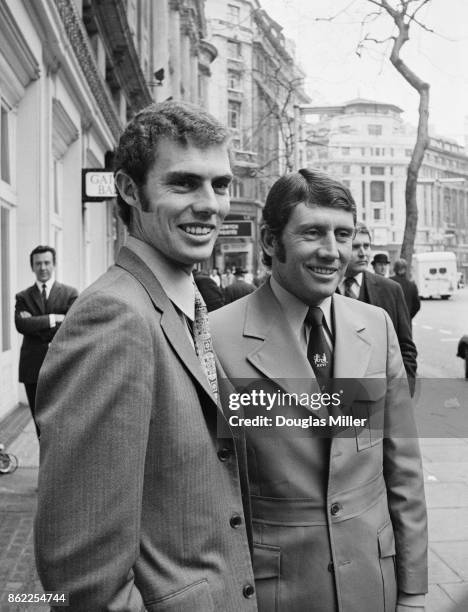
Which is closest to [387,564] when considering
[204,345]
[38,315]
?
[204,345]

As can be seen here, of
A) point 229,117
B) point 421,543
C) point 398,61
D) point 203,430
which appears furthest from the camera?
point 229,117

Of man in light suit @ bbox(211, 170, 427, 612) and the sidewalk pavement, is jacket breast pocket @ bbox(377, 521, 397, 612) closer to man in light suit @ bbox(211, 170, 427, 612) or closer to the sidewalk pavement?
man in light suit @ bbox(211, 170, 427, 612)

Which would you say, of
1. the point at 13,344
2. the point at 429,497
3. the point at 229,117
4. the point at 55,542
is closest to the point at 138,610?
the point at 55,542

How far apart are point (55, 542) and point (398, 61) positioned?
1233 centimetres

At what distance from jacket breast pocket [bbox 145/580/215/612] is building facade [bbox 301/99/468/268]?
41565 mm

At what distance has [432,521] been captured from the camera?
4.75 meters

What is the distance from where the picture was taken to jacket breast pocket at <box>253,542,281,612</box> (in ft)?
5.82

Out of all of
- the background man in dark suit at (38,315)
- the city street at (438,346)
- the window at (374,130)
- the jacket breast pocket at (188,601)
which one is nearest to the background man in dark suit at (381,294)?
the background man in dark suit at (38,315)

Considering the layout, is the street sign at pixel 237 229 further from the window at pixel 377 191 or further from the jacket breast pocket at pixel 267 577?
the window at pixel 377 191

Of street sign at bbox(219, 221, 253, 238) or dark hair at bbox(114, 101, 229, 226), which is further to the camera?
street sign at bbox(219, 221, 253, 238)

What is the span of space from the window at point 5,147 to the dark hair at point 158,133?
7298 mm

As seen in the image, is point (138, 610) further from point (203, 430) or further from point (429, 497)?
point (429, 497)

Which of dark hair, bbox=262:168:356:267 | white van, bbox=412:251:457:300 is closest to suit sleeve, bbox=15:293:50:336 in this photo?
dark hair, bbox=262:168:356:267

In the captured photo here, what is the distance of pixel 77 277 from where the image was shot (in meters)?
12.3
